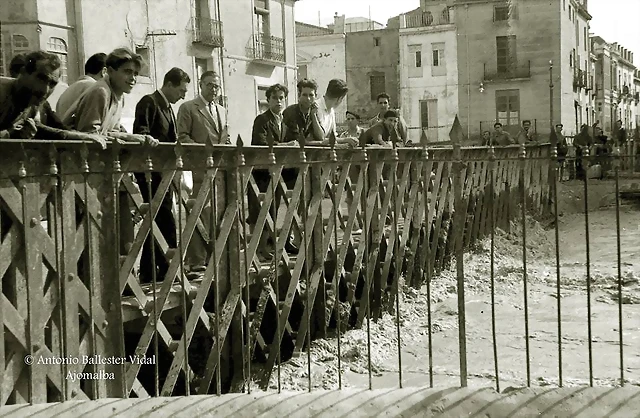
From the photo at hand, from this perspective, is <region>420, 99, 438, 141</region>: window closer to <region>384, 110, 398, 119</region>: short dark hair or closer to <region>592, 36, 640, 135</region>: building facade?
<region>592, 36, 640, 135</region>: building facade

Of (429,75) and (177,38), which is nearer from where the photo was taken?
(177,38)

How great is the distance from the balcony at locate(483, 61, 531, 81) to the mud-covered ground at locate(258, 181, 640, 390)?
28.6 meters

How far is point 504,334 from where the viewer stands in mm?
7773

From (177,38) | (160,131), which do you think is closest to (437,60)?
(177,38)

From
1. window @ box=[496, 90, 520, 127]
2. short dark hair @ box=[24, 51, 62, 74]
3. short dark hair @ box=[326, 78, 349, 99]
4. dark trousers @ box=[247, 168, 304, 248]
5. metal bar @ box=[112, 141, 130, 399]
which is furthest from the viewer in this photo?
window @ box=[496, 90, 520, 127]

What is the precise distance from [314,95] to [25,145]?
409 centimetres

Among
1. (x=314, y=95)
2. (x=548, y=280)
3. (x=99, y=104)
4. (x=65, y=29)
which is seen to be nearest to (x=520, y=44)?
(x=65, y=29)

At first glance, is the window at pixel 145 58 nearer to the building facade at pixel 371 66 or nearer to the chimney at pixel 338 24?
the building facade at pixel 371 66

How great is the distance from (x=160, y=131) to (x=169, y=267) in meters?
1.35

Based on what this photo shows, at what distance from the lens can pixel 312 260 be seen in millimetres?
7703

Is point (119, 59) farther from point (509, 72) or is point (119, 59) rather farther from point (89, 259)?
point (509, 72)

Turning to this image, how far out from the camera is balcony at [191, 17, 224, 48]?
83.9ft

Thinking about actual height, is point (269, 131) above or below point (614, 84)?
below

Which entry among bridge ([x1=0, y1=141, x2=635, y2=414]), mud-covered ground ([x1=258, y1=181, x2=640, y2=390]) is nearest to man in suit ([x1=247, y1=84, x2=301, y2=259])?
bridge ([x1=0, y1=141, x2=635, y2=414])
